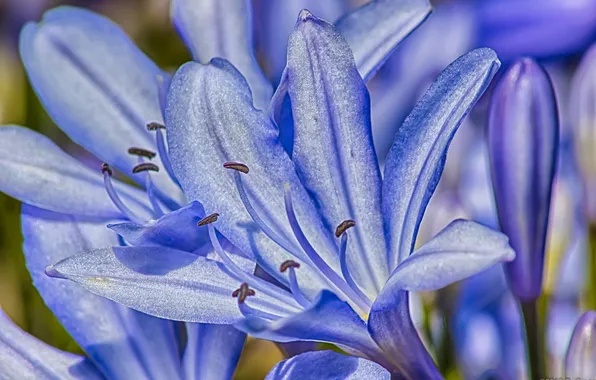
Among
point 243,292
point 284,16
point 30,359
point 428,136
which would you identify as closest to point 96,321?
point 30,359

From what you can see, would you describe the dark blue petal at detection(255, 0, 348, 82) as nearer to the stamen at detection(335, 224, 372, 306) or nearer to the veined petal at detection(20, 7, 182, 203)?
the veined petal at detection(20, 7, 182, 203)

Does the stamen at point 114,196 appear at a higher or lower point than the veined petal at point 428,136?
lower

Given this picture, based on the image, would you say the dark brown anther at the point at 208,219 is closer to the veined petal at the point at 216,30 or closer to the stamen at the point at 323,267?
the stamen at the point at 323,267

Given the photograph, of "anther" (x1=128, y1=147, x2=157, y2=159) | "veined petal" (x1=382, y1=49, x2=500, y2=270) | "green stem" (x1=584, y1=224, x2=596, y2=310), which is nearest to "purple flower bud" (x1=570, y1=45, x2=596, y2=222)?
"green stem" (x1=584, y1=224, x2=596, y2=310)

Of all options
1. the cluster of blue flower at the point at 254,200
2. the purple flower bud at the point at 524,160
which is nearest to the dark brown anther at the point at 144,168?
the cluster of blue flower at the point at 254,200

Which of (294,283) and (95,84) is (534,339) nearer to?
(294,283)

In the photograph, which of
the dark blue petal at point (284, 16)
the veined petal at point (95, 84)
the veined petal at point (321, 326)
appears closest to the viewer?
the veined petal at point (321, 326)
